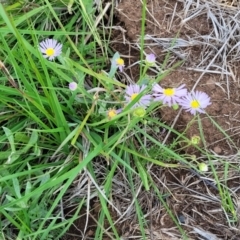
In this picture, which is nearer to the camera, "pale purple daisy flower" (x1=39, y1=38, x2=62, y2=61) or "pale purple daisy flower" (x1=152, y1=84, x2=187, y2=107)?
"pale purple daisy flower" (x1=152, y1=84, x2=187, y2=107)

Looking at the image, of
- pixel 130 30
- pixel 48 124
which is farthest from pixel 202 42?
pixel 48 124

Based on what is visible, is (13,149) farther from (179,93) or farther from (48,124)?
(179,93)

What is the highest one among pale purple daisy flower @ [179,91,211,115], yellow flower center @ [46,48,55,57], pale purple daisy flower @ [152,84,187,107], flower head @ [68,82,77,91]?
yellow flower center @ [46,48,55,57]

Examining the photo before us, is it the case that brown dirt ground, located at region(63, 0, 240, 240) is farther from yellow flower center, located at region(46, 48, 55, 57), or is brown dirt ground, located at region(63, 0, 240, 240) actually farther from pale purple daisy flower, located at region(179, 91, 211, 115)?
yellow flower center, located at region(46, 48, 55, 57)

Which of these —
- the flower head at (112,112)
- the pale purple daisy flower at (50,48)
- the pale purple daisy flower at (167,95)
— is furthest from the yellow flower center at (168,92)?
the pale purple daisy flower at (50,48)

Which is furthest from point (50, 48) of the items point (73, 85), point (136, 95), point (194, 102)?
point (194, 102)

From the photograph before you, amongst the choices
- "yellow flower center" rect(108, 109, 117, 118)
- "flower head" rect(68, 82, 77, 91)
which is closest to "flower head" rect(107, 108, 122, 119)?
"yellow flower center" rect(108, 109, 117, 118)

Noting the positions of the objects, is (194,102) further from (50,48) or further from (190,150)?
(50,48)
